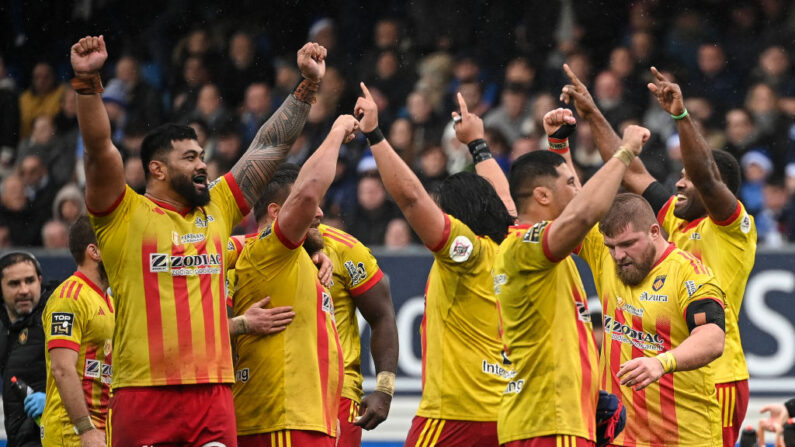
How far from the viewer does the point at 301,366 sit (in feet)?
21.3

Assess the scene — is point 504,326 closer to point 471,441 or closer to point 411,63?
point 471,441

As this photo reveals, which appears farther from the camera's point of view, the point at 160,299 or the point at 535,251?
the point at 160,299

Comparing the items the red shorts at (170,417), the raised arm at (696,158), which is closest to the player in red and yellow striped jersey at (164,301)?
the red shorts at (170,417)

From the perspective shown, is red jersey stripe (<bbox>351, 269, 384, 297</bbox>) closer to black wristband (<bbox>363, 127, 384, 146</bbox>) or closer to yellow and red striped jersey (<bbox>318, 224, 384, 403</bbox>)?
yellow and red striped jersey (<bbox>318, 224, 384, 403</bbox>)

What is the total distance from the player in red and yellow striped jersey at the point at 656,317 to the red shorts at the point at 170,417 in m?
2.27

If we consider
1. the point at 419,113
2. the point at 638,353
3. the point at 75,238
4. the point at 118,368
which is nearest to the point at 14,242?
the point at 419,113

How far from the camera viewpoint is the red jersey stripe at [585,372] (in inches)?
228

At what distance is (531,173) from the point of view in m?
6.19

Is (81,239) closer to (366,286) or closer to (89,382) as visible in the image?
(89,382)

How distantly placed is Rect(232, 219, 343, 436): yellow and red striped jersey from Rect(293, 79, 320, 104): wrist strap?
3.07ft

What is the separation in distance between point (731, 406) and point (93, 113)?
4.35 meters

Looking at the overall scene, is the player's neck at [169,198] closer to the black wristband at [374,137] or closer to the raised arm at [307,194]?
the raised arm at [307,194]

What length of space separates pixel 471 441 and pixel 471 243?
1.18m

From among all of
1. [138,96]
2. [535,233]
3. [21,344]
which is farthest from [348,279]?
[138,96]
